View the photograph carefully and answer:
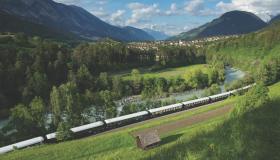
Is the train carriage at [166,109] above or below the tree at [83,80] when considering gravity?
below

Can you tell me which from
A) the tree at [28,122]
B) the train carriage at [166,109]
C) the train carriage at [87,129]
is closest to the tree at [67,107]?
the tree at [28,122]

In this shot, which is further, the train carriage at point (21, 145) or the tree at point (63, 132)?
the tree at point (63, 132)

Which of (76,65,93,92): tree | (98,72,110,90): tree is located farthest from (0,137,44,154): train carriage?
(76,65,93,92): tree

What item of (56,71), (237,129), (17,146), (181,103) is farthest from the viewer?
(56,71)

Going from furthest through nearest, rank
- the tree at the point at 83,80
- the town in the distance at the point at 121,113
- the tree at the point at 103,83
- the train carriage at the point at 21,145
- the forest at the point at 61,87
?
the tree at the point at 83,80 < the tree at the point at 103,83 < the forest at the point at 61,87 < the train carriage at the point at 21,145 < the town in the distance at the point at 121,113

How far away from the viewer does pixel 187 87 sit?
148000 millimetres

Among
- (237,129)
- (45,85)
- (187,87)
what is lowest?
(187,87)

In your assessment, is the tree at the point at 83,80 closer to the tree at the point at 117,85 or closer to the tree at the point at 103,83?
the tree at the point at 103,83

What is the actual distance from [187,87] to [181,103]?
163ft

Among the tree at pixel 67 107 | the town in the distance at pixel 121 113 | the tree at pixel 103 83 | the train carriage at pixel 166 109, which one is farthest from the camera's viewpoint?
the tree at pixel 103 83

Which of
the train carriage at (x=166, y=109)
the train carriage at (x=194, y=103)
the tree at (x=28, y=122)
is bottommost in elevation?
the train carriage at (x=194, y=103)

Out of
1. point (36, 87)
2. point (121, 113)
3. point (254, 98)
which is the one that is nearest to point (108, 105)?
point (121, 113)

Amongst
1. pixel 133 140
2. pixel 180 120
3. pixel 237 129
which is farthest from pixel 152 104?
pixel 237 129

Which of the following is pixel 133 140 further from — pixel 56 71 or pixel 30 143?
pixel 56 71
